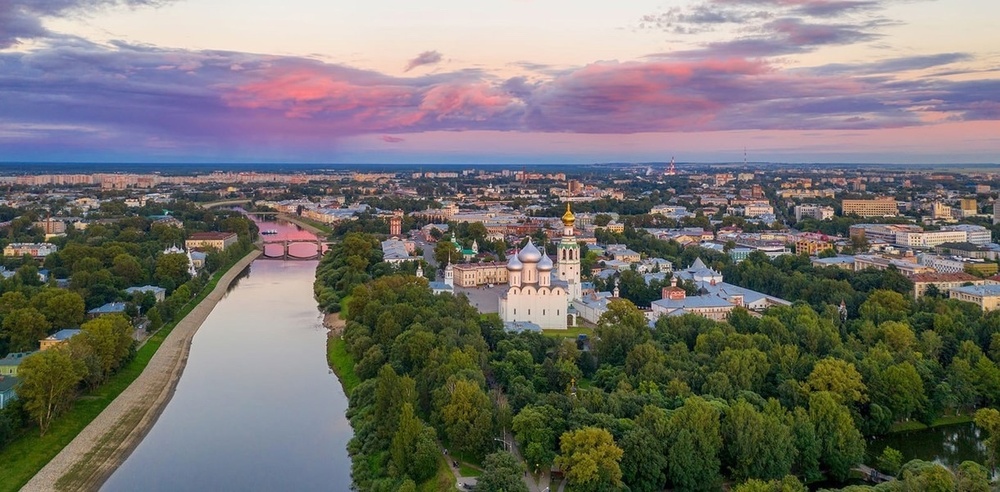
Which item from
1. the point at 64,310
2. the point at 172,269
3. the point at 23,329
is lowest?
the point at 172,269

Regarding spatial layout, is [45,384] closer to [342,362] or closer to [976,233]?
[342,362]

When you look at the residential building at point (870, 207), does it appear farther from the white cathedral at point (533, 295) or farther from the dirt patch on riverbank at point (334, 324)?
the dirt patch on riverbank at point (334, 324)

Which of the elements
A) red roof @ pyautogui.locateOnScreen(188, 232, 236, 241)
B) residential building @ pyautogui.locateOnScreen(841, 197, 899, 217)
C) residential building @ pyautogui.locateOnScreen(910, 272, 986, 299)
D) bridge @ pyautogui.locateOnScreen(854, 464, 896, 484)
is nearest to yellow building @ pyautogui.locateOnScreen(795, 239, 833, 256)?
residential building @ pyautogui.locateOnScreen(910, 272, 986, 299)

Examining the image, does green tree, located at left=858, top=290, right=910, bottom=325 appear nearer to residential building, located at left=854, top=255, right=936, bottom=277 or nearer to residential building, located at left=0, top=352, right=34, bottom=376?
residential building, located at left=854, top=255, right=936, bottom=277

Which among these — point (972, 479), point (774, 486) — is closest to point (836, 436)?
point (972, 479)

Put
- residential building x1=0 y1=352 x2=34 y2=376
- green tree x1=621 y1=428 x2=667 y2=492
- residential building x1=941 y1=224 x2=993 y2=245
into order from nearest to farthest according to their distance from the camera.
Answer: green tree x1=621 y1=428 x2=667 y2=492, residential building x1=0 y1=352 x2=34 y2=376, residential building x1=941 y1=224 x2=993 y2=245

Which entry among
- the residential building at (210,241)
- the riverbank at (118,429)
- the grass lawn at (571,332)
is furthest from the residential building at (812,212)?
the riverbank at (118,429)

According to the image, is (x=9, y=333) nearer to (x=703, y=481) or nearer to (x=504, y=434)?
(x=504, y=434)

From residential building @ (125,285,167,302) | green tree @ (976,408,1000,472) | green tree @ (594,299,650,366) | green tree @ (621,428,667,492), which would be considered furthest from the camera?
residential building @ (125,285,167,302)
